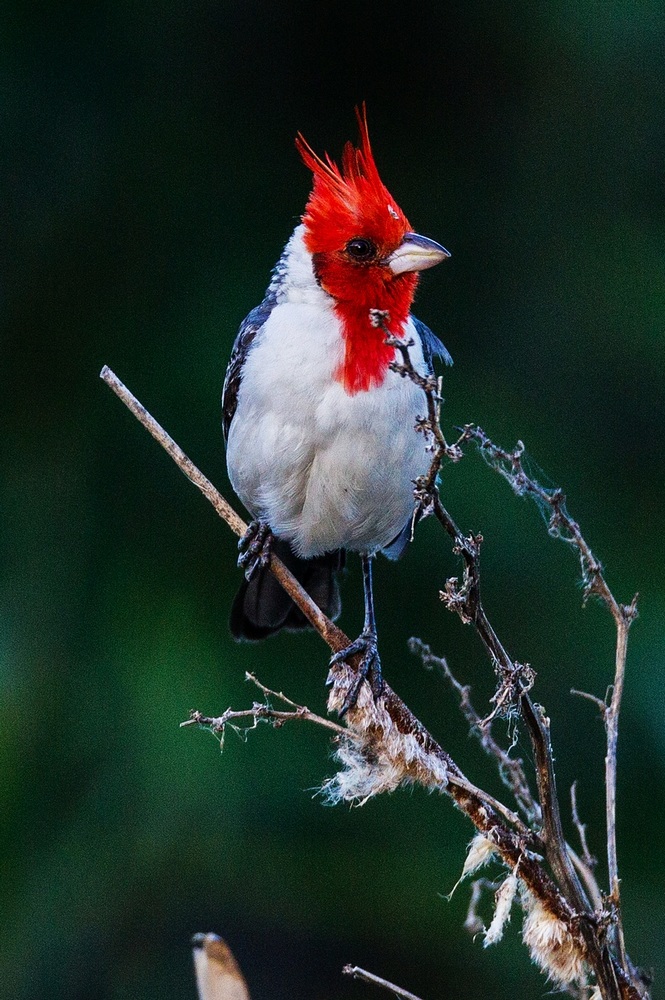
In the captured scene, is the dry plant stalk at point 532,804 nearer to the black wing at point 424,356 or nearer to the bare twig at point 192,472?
the bare twig at point 192,472

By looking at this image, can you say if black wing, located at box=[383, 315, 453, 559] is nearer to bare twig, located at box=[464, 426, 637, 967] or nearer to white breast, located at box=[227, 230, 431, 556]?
white breast, located at box=[227, 230, 431, 556]

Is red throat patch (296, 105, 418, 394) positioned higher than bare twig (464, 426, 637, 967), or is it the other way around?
red throat patch (296, 105, 418, 394)

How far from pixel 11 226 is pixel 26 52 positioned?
1.20 ft

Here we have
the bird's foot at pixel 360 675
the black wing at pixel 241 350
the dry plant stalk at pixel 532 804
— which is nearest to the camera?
the dry plant stalk at pixel 532 804

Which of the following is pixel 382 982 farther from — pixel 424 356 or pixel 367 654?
pixel 424 356

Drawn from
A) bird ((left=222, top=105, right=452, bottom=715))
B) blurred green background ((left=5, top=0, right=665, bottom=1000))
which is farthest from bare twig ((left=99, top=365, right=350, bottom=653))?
blurred green background ((left=5, top=0, right=665, bottom=1000))

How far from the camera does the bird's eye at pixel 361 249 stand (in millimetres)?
1715

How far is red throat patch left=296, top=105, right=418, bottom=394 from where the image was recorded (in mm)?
1692

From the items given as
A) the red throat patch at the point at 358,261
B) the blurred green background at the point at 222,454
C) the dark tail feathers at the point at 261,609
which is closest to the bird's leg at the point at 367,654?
the dark tail feathers at the point at 261,609

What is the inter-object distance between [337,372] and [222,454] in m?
0.78

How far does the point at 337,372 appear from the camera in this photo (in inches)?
67.0

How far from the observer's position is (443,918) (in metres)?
2.42

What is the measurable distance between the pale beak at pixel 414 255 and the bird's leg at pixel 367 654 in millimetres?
601

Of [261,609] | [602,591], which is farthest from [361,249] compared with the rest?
[602,591]
